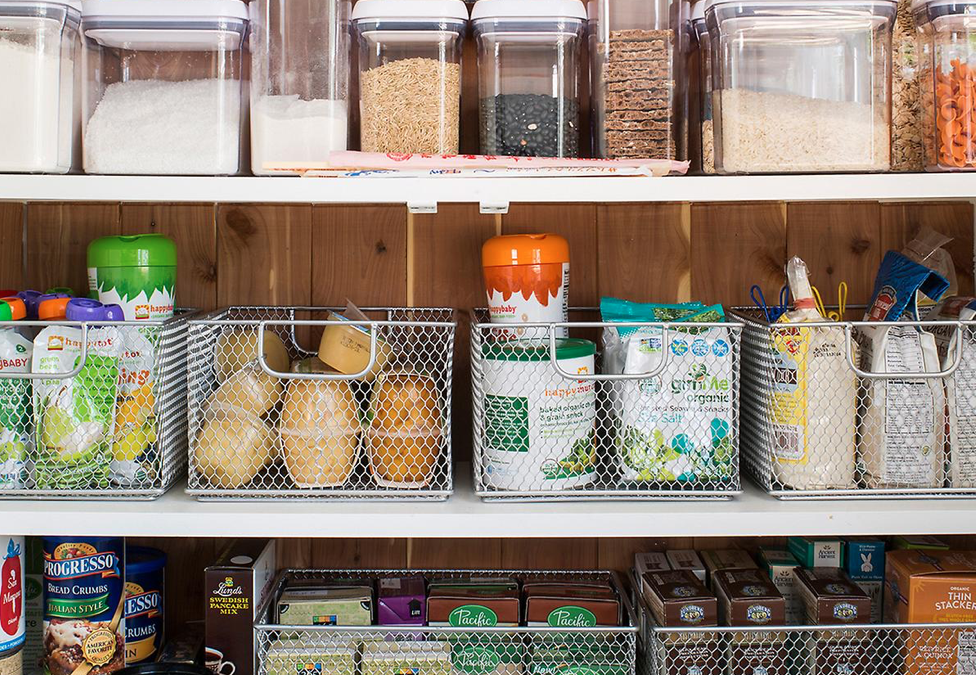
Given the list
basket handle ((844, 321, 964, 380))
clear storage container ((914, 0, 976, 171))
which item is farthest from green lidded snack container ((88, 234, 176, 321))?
clear storage container ((914, 0, 976, 171))

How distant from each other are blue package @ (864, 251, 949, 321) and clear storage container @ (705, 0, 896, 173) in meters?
0.15

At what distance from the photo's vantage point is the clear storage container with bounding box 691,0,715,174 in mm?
1040

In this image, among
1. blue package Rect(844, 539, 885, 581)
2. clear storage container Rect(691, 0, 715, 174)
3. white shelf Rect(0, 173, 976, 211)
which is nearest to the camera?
white shelf Rect(0, 173, 976, 211)

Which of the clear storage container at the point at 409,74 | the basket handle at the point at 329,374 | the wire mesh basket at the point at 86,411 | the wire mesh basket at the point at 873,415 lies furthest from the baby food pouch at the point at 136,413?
A: the wire mesh basket at the point at 873,415

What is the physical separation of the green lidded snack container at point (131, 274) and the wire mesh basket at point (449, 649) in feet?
1.22

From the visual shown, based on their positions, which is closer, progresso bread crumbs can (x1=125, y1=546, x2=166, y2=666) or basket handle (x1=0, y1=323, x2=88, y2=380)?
basket handle (x1=0, y1=323, x2=88, y2=380)

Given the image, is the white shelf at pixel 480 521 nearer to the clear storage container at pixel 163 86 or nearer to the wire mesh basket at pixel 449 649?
the wire mesh basket at pixel 449 649

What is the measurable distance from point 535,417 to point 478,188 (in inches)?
9.6

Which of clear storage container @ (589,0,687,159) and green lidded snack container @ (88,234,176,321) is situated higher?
clear storage container @ (589,0,687,159)

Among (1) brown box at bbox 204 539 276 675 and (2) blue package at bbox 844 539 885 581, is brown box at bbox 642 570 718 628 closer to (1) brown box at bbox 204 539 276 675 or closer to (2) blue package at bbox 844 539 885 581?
(2) blue package at bbox 844 539 885 581

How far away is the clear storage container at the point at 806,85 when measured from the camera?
980 millimetres

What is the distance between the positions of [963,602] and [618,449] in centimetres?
41

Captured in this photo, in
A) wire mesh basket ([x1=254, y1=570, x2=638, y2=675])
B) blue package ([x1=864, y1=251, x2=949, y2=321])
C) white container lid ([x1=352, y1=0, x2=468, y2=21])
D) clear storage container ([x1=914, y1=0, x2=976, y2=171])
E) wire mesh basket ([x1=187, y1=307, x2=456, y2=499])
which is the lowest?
wire mesh basket ([x1=254, y1=570, x2=638, y2=675])

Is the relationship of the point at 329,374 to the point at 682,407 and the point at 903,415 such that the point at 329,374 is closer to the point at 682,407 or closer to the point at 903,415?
the point at 682,407
